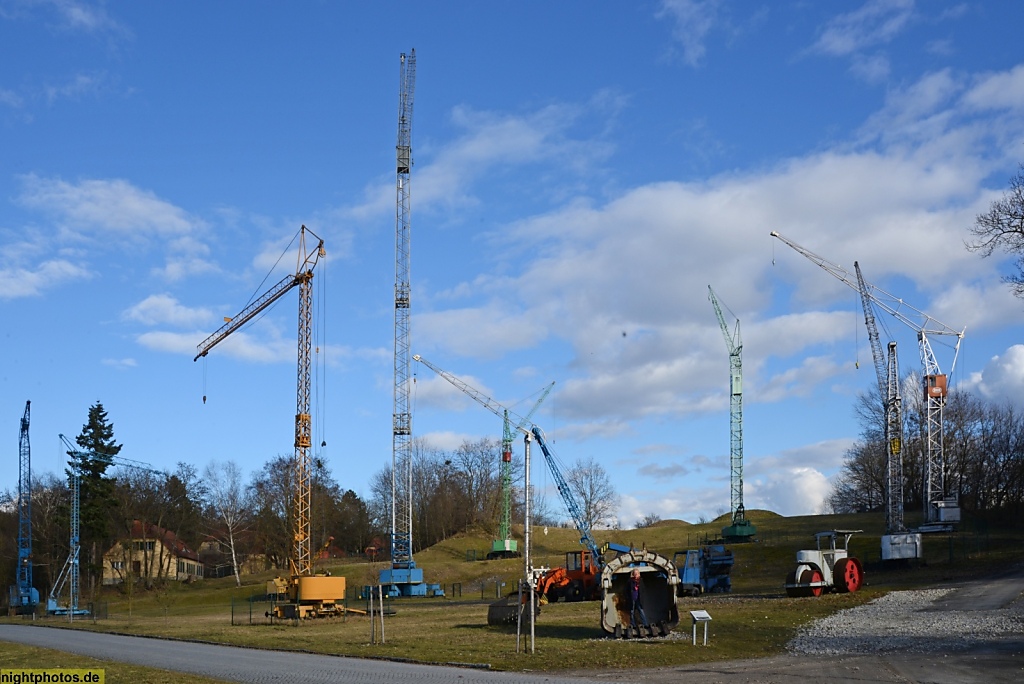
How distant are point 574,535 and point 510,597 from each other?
270 ft

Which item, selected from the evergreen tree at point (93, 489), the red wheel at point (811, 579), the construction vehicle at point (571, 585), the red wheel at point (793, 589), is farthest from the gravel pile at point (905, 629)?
the evergreen tree at point (93, 489)

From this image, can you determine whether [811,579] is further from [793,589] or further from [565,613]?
[565,613]

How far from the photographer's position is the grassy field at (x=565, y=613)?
2800 centimetres

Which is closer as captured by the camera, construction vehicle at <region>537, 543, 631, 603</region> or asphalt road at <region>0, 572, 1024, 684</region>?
asphalt road at <region>0, 572, 1024, 684</region>

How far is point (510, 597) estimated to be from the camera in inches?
1587

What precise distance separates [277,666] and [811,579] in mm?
27818

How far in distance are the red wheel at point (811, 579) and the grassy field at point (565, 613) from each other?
72cm

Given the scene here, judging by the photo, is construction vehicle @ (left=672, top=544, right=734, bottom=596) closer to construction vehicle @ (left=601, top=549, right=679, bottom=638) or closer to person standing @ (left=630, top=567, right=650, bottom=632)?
construction vehicle @ (left=601, top=549, right=679, bottom=638)

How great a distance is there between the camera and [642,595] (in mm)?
33094

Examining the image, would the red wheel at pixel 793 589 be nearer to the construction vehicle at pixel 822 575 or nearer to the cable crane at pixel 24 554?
the construction vehicle at pixel 822 575

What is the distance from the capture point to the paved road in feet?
72.6

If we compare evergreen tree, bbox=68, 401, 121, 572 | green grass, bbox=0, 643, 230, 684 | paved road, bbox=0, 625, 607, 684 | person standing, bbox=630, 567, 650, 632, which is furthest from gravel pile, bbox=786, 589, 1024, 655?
evergreen tree, bbox=68, 401, 121, 572

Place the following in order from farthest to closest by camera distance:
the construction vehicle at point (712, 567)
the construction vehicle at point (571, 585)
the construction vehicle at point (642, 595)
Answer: the construction vehicle at point (712, 567), the construction vehicle at point (571, 585), the construction vehicle at point (642, 595)

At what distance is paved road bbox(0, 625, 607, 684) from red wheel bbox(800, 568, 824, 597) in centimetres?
2454
